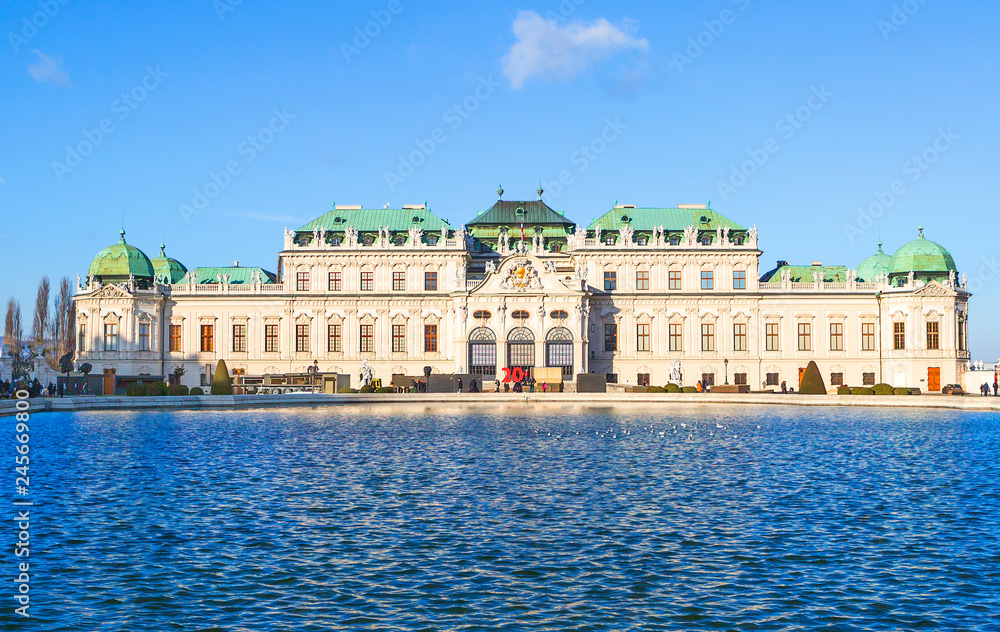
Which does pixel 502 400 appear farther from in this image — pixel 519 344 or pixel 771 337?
pixel 771 337

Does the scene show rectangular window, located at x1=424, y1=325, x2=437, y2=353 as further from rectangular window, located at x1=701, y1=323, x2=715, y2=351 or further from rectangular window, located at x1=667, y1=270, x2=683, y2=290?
rectangular window, located at x1=701, y1=323, x2=715, y2=351

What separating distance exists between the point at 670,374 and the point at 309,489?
6881 centimetres

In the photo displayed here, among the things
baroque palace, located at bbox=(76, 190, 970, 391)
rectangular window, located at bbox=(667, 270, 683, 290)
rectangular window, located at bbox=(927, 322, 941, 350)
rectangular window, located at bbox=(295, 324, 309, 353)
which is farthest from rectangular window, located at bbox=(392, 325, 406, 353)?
rectangular window, located at bbox=(927, 322, 941, 350)

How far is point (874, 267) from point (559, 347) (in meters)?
36.3

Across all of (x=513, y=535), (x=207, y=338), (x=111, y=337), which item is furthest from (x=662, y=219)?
(x=513, y=535)

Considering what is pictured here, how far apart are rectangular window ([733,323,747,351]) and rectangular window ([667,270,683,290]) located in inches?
282

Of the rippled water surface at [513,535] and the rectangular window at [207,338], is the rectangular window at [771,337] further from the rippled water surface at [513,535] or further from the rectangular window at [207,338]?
the rectangular window at [207,338]

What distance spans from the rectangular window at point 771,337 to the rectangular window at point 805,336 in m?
2.30

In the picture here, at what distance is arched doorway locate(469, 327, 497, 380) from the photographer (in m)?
94.7

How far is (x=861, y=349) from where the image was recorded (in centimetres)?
9769

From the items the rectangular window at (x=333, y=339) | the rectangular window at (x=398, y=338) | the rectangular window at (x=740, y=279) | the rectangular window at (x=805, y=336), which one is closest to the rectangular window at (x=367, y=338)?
the rectangular window at (x=398, y=338)

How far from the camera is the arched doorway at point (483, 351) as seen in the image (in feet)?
311

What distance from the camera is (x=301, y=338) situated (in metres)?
99.8

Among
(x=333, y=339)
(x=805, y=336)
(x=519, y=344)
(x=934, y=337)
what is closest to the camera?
(x=519, y=344)
